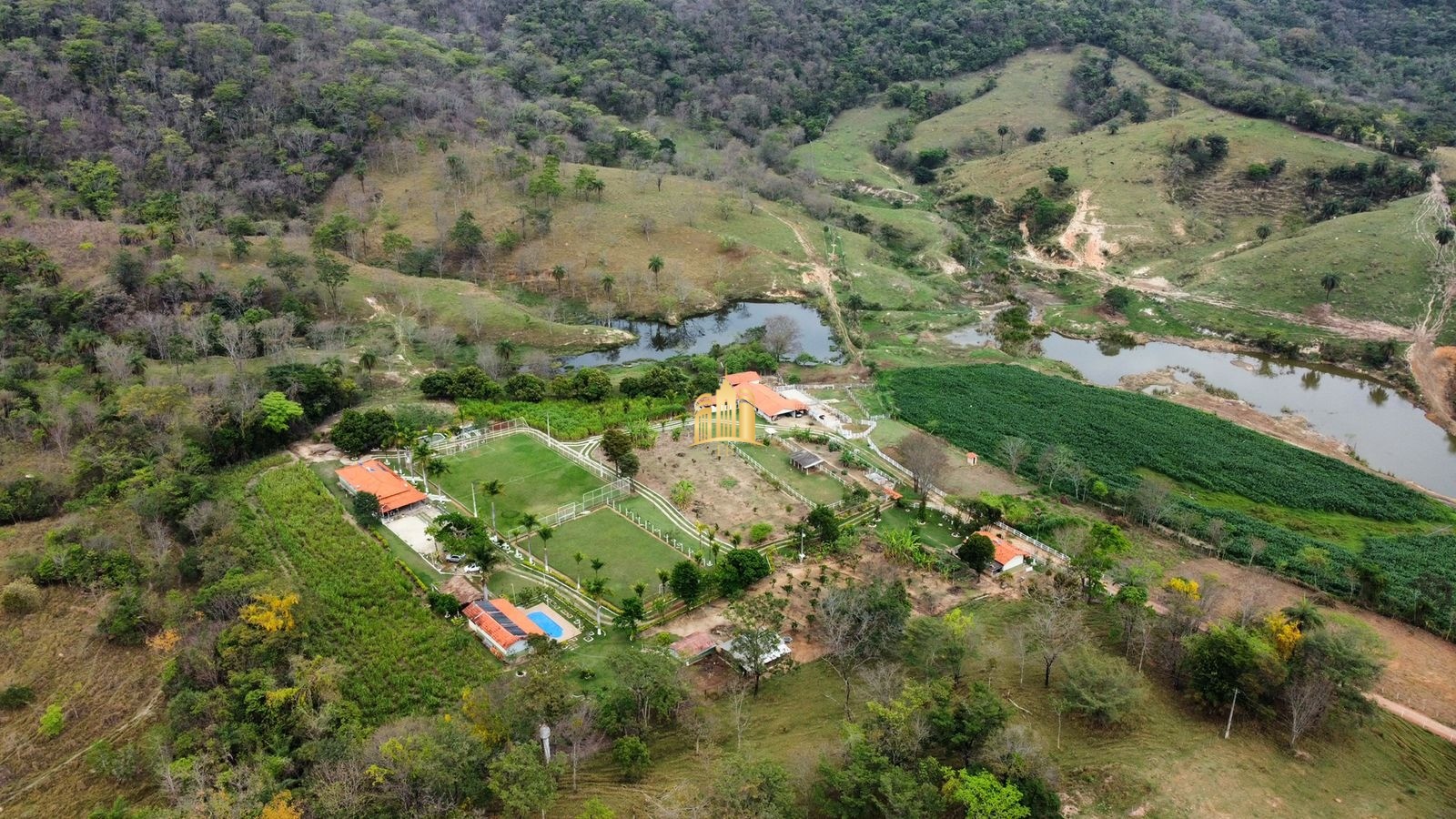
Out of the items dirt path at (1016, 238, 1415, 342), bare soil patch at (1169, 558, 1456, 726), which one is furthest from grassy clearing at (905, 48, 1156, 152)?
bare soil patch at (1169, 558, 1456, 726)

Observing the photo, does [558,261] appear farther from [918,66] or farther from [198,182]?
[918,66]

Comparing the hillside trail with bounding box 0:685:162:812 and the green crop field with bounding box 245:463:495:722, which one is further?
the green crop field with bounding box 245:463:495:722

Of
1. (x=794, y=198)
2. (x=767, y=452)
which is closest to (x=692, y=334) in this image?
(x=767, y=452)

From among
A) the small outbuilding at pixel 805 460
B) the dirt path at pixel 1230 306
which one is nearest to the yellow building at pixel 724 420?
the small outbuilding at pixel 805 460

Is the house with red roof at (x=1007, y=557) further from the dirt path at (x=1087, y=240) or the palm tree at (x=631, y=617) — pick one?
the dirt path at (x=1087, y=240)

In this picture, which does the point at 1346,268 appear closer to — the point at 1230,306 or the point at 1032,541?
the point at 1230,306

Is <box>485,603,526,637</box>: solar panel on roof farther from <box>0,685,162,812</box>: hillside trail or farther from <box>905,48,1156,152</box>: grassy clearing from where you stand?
<box>905,48,1156,152</box>: grassy clearing

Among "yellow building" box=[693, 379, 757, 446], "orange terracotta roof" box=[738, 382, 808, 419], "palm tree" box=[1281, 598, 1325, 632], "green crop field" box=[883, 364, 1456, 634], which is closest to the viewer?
"palm tree" box=[1281, 598, 1325, 632]

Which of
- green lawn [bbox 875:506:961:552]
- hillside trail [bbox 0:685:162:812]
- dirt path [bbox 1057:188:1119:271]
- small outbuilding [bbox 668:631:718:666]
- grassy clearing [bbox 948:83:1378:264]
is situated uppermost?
grassy clearing [bbox 948:83:1378:264]
